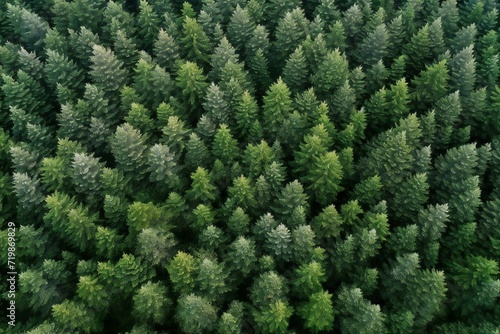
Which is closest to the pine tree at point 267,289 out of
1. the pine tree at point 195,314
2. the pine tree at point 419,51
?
the pine tree at point 195,314

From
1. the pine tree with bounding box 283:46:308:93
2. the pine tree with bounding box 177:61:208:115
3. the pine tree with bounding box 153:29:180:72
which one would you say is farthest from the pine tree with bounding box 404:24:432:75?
the pine tree with bounding box 153:29:180:72

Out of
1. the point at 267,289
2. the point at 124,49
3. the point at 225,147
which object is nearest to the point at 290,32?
the point at 225,147

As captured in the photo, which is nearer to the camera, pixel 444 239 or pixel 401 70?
pixel 444 239

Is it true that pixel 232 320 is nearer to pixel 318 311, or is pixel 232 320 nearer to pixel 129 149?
pixel 318 311

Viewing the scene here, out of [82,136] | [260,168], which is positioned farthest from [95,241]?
[260,168]

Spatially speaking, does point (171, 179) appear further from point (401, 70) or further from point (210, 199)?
point (401, 70)

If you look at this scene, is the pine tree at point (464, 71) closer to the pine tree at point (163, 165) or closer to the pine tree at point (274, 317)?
the pine tree at point (274, 317)

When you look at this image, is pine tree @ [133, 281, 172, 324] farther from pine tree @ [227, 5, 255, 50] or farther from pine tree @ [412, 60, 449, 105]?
pine tree @ [412, 60, 449, 105]

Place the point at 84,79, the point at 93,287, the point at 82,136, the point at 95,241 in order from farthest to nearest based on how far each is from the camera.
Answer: the point at 84,79, the point at 82,136, the point at 95,241, the point at 93,287
